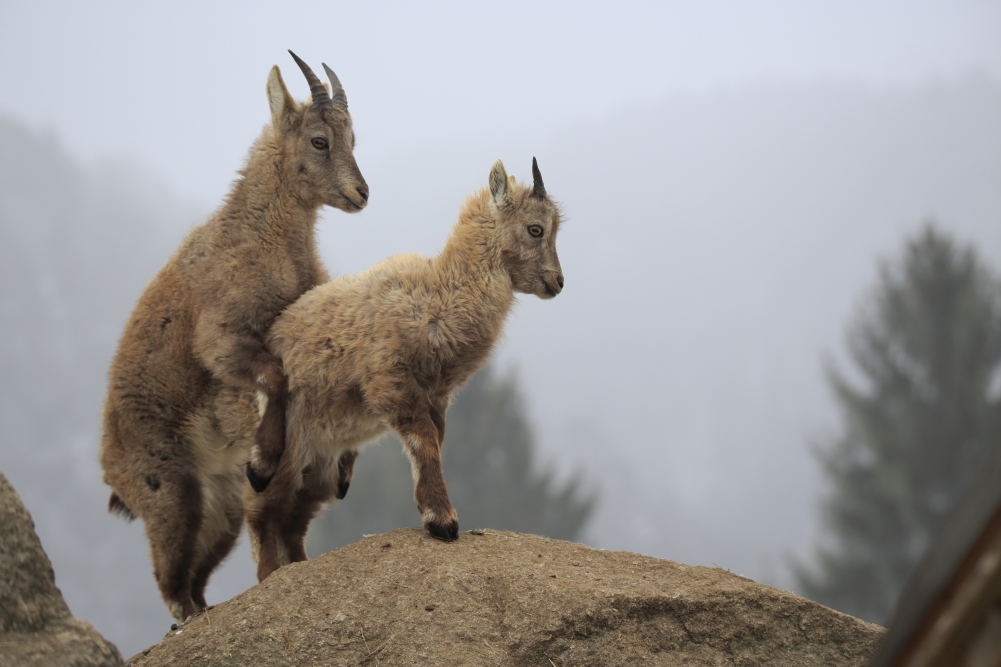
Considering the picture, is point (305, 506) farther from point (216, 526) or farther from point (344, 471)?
point (216, 526)

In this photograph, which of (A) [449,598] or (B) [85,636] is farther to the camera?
(A) [449,598]

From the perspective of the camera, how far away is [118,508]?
7.46 meters

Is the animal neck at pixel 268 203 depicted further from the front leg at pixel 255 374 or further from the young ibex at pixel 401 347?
the front leg at pixel 255 374

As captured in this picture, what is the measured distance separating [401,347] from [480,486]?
104 ft

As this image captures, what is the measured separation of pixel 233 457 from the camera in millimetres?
7160

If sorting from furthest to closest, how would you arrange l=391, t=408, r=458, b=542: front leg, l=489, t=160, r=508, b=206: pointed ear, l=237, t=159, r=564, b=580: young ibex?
l=489, t=160, r=508, b=206: pointed ear → l=237, t=159, r=564, b=580: young ibex → l=391, t=408, r=458, b=542: front leg

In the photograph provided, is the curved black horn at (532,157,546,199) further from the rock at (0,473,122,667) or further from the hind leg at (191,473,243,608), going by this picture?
the rock at (0,473,122,667)

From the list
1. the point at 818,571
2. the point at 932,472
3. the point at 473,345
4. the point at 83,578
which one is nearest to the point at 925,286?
the point at 932,472

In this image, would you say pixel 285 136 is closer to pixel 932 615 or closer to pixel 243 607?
pixel 243 607

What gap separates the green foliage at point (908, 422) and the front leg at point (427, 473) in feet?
100.0

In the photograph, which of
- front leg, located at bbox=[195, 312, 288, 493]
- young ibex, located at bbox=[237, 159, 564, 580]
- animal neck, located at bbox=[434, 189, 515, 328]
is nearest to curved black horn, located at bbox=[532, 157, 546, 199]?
young ibex, located at bbox=[237, 159, 564, 580]

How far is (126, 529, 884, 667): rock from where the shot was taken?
15.9ft

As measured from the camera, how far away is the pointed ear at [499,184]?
6.68 metres

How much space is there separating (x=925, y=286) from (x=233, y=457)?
130 feet
